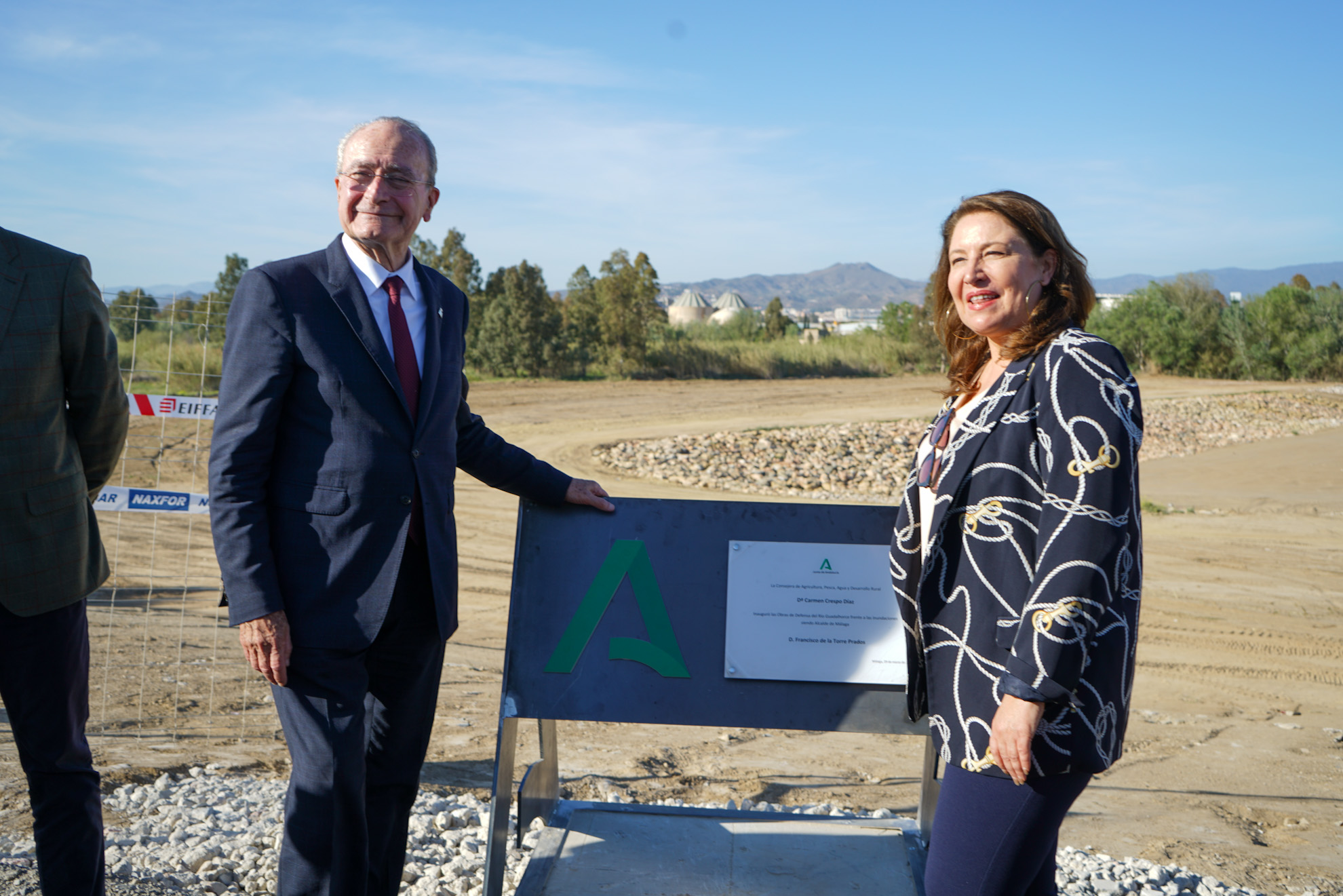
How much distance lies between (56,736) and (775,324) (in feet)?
188

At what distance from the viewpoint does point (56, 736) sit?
2.45 m

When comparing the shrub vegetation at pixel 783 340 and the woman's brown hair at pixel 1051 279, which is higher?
the shrub vegetation at pixel 783 340

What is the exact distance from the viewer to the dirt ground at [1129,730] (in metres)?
4.38

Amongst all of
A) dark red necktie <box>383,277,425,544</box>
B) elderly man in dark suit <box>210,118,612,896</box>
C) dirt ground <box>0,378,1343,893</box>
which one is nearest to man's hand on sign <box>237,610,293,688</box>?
elderly man in dark suit <box>210,118,612,896</box>

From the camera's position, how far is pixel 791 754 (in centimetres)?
519

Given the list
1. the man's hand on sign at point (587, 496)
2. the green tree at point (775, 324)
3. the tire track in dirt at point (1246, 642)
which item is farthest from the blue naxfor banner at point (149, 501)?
the green tree at point (775, 324)

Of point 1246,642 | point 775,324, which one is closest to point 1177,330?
point 775,324

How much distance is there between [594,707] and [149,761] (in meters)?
2.78

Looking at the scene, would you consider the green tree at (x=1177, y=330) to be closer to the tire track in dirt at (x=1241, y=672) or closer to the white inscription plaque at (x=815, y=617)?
the tire track in dirt at (x=1241, y=672)

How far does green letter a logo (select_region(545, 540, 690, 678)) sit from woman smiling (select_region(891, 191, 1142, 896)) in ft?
3.37

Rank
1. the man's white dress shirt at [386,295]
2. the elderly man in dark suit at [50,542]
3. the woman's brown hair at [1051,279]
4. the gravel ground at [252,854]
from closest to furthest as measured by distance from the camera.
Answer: the woman's brown hair at [1051,279] → the elderly man in dark suit at [50,542] → the man's white dress shirt at [386,295] → the gravel ground at [252,854]

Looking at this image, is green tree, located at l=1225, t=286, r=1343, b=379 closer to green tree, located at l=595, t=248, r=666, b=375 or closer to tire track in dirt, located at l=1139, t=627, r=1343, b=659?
green tree, located at l=595, t=248, r=666, b=375

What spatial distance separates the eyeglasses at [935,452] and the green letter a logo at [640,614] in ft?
3.71

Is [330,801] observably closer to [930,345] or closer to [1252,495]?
[1252,495]
